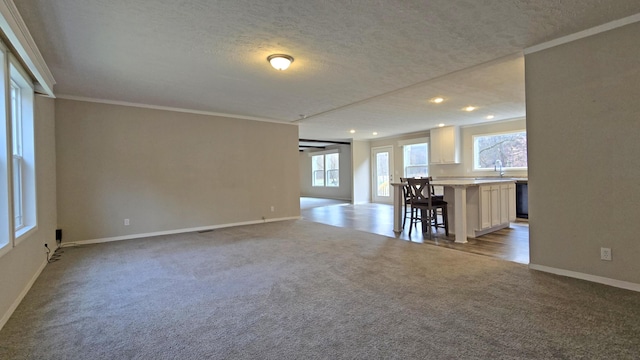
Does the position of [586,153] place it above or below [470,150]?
below

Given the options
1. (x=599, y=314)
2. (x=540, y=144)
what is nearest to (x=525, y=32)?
(x=540, y=144)

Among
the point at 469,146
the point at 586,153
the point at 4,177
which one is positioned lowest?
the point at 4,177

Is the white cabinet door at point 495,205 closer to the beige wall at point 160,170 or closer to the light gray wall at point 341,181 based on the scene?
the beige wall at point 160,170

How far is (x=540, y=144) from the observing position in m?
3.17

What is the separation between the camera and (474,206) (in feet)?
16.5

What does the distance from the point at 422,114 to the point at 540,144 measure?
3.50 m

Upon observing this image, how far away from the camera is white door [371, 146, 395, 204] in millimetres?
10242

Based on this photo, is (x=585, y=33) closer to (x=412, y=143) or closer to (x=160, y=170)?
(x=160, y=170)

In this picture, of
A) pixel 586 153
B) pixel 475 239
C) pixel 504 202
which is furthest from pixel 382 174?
pixel 586 153

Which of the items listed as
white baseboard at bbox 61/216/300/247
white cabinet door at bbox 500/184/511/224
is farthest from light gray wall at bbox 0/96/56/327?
white cabinet door at bbox 500/184/511/224

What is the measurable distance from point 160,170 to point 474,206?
18.4 feet

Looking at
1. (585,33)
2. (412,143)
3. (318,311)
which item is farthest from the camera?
(412,143)

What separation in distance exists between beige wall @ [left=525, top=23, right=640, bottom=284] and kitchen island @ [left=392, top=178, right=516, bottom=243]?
1314mm

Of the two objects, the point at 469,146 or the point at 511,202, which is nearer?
the point at 511,202
